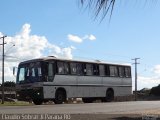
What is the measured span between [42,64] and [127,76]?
11417mm

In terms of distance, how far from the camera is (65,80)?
106 ft

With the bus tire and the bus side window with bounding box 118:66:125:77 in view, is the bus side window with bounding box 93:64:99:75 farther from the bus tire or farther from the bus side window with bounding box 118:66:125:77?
the bus side window with bounding box 118:66:125:77

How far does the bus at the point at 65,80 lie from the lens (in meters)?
30.9

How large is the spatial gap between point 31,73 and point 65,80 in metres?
2.49

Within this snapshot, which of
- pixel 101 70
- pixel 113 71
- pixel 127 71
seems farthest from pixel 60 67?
pixel 127 71

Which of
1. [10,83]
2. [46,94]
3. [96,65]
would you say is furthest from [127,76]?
[10,83]

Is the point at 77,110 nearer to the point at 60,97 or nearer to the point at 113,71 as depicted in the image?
the point at 60,97

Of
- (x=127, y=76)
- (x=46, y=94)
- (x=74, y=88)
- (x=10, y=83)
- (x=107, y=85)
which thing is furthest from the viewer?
(x=10, y=83)

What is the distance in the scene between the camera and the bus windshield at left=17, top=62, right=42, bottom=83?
30891mm

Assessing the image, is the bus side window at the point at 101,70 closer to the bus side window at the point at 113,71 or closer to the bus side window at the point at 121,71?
the bus side window at the point at 113,71

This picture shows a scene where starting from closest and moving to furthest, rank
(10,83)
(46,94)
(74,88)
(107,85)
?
(46,94) < (74,88) < (107,85) < (10,83)

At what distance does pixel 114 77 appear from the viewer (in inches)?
1490

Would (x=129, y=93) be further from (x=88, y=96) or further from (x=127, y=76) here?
(x=88, y=96)

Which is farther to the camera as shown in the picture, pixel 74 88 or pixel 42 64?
pixel 74 88
